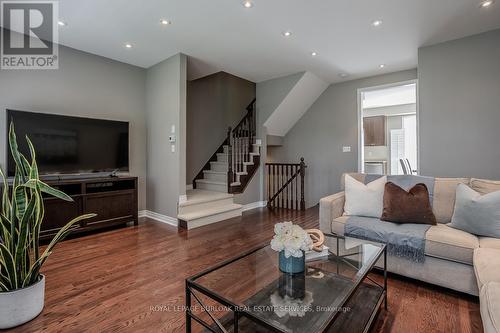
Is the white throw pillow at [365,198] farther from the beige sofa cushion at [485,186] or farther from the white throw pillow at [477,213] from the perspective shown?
the beige sofa cushion at [485,186]

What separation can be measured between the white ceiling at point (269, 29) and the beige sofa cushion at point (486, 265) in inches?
99.7

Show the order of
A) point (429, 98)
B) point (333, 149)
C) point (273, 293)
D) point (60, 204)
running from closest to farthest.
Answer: point (273, 293) → point (60, 204) → point (429, 98) → point (333, 149)

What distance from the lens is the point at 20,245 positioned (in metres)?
1.54

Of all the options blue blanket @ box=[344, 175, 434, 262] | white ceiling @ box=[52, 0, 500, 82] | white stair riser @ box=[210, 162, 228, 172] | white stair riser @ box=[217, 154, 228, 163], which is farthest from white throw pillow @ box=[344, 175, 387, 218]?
white stair riser @ box=[217, 154, 228, 163]

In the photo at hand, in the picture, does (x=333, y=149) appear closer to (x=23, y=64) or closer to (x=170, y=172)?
(x=170, y=172)

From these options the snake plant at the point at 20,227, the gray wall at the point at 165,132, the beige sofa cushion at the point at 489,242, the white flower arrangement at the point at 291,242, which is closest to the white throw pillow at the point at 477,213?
the beige sofa cushion at the point at 489,242

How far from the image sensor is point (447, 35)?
3.33 m

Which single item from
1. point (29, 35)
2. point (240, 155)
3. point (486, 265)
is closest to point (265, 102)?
point (240, 155)

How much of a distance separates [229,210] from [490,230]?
329cm

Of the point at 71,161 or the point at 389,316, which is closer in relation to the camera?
the point at 389,316

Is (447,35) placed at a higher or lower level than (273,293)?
higher

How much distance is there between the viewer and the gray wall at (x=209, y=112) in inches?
213

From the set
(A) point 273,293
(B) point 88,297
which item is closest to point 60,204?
(B) point 88,297

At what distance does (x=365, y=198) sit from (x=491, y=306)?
150 cm
